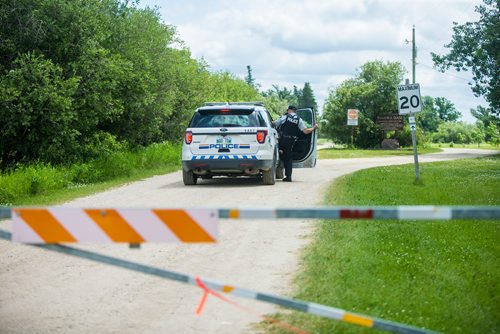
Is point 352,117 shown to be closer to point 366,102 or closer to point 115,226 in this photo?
point 366,102

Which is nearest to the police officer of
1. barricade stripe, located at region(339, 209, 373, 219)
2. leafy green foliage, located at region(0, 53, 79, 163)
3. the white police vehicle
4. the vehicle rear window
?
the white police vehicle

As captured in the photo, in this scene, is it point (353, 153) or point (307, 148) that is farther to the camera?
point (353, 153)

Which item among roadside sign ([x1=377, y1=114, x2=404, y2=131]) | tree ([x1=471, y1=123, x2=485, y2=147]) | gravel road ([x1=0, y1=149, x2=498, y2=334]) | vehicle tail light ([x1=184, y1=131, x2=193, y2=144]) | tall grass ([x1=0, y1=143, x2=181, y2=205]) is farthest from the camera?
tree ([x1=471, y1=123, x2=485, y2=147])

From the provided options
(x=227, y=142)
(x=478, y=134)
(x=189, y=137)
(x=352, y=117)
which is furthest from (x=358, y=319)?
(x=478, y=134)

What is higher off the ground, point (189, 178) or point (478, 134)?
point (189, 178)

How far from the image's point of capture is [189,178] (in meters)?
18.6

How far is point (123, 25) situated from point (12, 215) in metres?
22.9

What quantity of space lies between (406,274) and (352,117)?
2229 inches

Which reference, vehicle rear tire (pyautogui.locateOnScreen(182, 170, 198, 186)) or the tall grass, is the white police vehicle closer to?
vehicle rear tire (pyautogui.locateOnScreen(182, 170, 198, 186))

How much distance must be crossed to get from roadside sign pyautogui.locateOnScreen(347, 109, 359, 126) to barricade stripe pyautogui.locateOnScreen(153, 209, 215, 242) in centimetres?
5937

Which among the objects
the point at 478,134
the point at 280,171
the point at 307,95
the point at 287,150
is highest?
the point at 307,95

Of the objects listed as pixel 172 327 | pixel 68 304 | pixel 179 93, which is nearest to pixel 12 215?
pixel 172 327

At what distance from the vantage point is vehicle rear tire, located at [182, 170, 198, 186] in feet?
60.6

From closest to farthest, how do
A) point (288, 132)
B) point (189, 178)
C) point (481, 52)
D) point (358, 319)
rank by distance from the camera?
point (358, 319)
point (189, 178)
point (288, 132)
point (481, 52)
